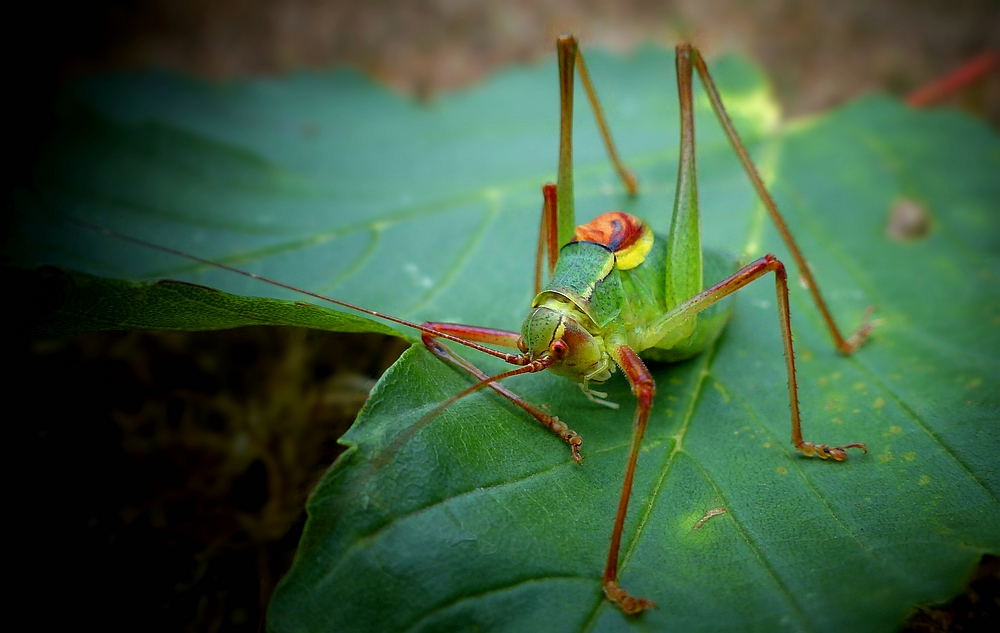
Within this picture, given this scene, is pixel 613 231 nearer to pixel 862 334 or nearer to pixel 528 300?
pixel 528 300

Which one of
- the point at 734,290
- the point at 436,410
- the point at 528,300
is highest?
the point at 734,290

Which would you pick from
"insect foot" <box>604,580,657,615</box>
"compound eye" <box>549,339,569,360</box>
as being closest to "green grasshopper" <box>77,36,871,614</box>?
"compound eye" <box>549,339,569,360</box>

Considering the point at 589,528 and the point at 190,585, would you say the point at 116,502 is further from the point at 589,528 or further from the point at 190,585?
the point at 589,528

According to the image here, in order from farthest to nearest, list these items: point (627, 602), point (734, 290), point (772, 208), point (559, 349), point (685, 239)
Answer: point (772, 208)
point (685, 239)
point (734, 290)
point (559, 349)
point (627, 602)

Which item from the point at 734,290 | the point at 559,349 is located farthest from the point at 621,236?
the point at 559,349

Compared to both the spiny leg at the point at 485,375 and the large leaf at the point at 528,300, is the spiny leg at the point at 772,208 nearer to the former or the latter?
the large leaf at the point at 528,300

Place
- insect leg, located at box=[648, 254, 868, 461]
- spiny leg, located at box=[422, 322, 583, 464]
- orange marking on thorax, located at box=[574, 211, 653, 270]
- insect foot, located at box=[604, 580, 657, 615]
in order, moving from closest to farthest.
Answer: insect foot, located at box=[604, 580, 657, 615] < spiny leg, located at box=[422, 322, 583, 464] < insect leg, located at box=[648, 254, 868, 461] < orange marking on thorax, located at box=[574, 211, 653, 270]

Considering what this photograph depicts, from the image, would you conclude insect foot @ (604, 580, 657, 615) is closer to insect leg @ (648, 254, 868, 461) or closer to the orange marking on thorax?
insect leg @ (648, 254, 868, 461)
